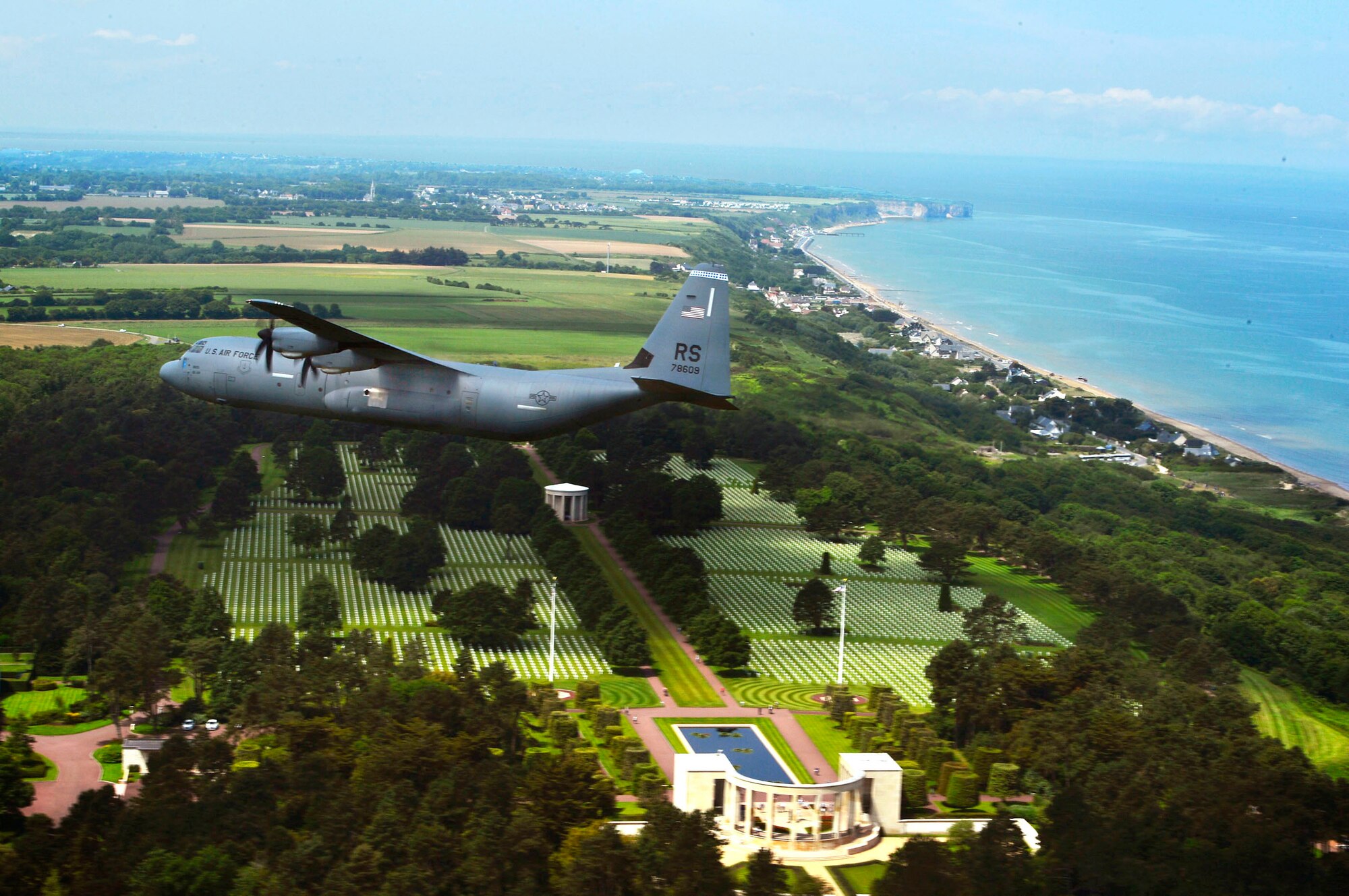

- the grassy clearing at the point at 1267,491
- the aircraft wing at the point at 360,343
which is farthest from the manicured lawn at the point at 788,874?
the grassy clearing at the point at 1267,491

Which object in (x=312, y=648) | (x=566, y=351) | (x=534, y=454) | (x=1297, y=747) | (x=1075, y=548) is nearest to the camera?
(x=1297, y=747)

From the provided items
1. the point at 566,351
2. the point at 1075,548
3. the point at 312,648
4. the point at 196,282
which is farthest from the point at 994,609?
the point at 196,282

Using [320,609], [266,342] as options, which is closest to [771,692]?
[320,609]

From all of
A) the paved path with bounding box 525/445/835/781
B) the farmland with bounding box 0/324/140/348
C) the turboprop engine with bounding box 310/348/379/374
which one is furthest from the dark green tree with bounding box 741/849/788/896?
the farmland with bounding box 0/324/140/348

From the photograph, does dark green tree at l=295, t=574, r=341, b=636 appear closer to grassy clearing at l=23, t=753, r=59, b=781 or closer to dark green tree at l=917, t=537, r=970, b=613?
grassy clearing at l=23, t=753, r=59, b=781

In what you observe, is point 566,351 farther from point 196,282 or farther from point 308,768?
point 308,768

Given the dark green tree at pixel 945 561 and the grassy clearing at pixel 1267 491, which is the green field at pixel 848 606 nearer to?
the dark green tree at pixel 945 561
